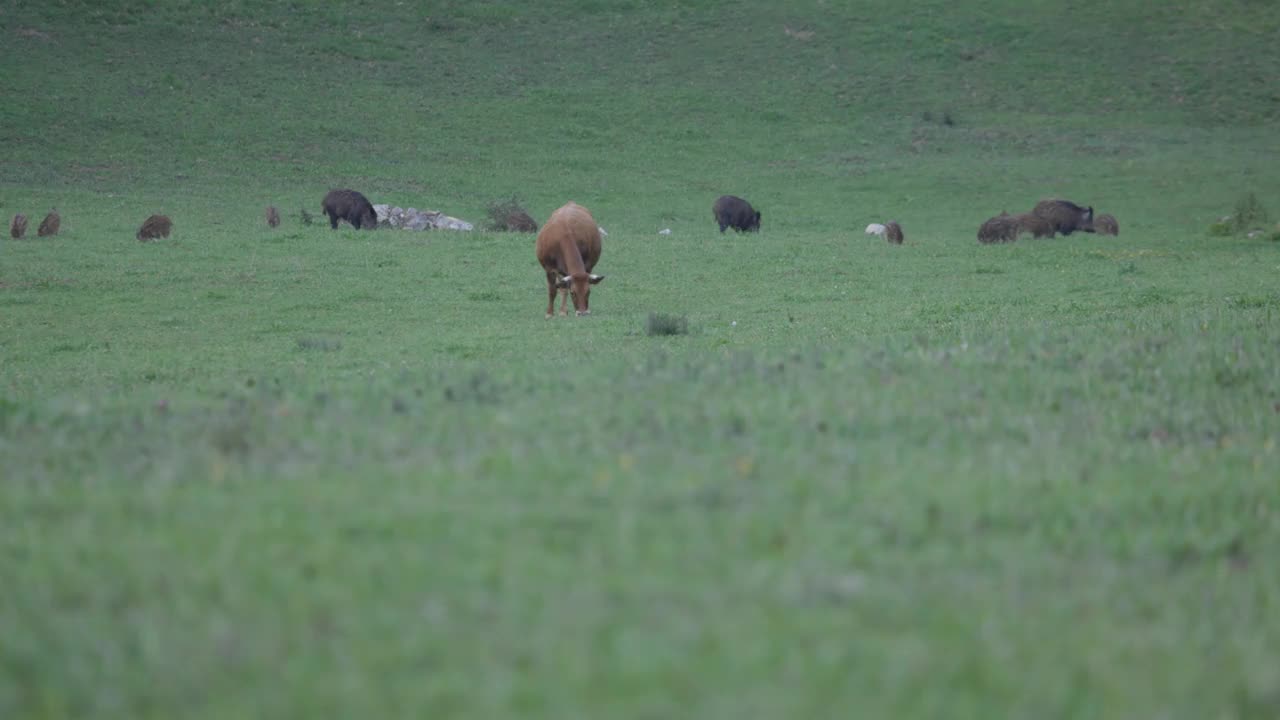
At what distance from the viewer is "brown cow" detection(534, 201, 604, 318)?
70.0 ft

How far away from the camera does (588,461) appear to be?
700cm

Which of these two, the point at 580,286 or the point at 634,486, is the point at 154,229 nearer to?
the point at 580,286

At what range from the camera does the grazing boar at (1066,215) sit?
3839cm

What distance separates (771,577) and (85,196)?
37415 mm

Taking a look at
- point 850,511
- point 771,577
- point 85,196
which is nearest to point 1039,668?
point 771,577

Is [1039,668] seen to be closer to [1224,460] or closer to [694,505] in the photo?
[694,505]

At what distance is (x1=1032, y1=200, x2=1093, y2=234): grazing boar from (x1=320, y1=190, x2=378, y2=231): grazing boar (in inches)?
713

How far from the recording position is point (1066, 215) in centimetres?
3884

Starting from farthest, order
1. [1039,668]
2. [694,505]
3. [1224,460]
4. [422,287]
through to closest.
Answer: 1. [422,287]
2. [1224,460]
3. [694,505]
4. [1039,668]

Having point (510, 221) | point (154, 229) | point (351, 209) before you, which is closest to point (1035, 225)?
point (510, 221)

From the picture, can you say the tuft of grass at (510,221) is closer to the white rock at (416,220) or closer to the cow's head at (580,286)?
the white rock at (416,220)

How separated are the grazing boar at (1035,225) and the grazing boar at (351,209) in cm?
1703

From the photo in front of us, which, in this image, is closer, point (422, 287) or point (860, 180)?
point (422, 287)

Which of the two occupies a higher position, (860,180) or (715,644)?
(860,180)
